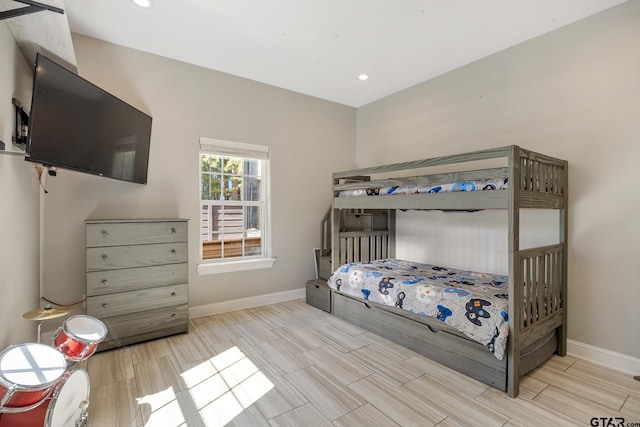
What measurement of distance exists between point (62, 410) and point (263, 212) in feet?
8.91

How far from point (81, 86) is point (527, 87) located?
3.44 metres

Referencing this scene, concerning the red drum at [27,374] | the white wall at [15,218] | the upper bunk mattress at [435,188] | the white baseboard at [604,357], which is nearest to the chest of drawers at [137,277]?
the white wall at [15,218]

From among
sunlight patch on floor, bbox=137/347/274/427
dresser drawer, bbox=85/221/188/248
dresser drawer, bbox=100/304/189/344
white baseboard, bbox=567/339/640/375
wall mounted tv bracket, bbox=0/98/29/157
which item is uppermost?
wall mounted tv bracket, bbox=0/98/29/157

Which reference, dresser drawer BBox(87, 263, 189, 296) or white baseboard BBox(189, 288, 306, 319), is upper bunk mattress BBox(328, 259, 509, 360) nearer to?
white baseboard BBox(189, 288, 306, 319)

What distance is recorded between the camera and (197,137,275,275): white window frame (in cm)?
334

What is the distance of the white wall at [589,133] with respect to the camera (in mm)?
2244

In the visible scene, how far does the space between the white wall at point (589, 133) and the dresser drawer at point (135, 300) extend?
9.58 ft

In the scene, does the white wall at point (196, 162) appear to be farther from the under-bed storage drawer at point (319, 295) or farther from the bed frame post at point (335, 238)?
the bed frame post at point (335, 238)

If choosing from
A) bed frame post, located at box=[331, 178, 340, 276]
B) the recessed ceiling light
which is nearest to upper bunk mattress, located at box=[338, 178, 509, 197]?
bed frame post, located at box=[331, 178, 340, 276]

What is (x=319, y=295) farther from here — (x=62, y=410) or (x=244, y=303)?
(x=62, y=410)

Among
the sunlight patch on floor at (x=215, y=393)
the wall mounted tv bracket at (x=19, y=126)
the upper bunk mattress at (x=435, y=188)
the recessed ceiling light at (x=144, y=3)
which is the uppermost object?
the recessed ceiling light at (x=144, y=3)

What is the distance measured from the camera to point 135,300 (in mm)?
2611

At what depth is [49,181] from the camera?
2.58 metres

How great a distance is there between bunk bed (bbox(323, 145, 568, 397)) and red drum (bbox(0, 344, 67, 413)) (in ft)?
7.29
